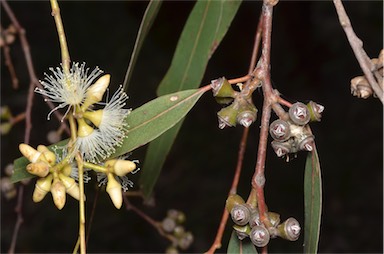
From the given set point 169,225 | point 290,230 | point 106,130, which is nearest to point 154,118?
point 106,130

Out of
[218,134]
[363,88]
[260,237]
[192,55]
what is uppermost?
[218,134]

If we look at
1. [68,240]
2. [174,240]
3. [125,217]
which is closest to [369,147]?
[125,217]

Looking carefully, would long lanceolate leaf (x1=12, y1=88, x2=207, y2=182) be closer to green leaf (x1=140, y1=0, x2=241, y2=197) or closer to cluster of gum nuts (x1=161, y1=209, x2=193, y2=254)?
green leaf (x1=140, y1=0, x2=241, y2=197)

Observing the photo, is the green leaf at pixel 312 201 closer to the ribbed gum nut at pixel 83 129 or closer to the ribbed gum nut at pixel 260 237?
the ribbed gum nut at pixel 260 237

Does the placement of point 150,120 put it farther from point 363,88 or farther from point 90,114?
point 363,88

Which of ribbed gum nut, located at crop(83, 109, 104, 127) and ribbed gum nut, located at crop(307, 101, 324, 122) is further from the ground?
ribbed gum nut, located at crop(307, 101, 324, 122)

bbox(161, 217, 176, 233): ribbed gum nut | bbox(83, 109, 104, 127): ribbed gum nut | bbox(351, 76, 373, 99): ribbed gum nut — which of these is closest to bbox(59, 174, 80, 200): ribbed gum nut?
bbox(83, 109, 104, 127): ribbed gum nut
